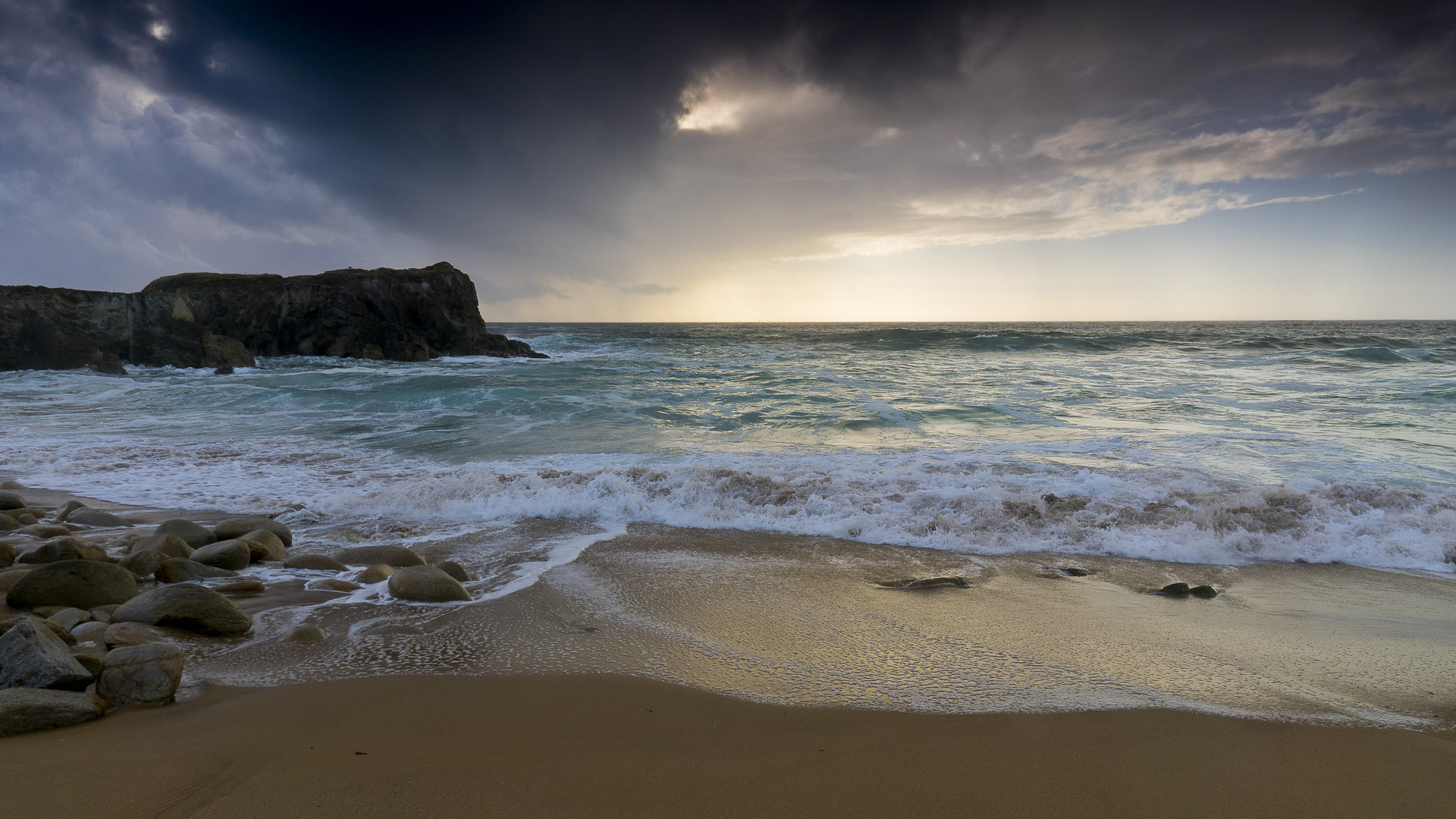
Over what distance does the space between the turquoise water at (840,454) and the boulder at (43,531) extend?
1186mm

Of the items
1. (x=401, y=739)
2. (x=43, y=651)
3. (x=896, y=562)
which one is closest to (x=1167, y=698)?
(x=896, y=562)

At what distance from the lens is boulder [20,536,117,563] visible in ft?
14.2

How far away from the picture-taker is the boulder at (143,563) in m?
4.31

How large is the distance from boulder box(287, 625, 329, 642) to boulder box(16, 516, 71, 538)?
349 centimetres

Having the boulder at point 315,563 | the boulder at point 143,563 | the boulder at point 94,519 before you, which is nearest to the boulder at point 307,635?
the boulder at point 315,563

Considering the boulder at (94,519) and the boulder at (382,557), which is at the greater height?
the boulder at (94,519)

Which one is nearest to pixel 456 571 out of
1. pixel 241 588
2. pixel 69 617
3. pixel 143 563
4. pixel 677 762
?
pixel 241 588

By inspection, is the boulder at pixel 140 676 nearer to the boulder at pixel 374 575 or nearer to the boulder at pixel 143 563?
the boulder at pixel 374 575

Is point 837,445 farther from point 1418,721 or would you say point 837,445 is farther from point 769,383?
point 769,383

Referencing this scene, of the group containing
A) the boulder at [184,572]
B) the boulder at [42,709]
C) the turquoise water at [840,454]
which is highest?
the boulder at [42,709]

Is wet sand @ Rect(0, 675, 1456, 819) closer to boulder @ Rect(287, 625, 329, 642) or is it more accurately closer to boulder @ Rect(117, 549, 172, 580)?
boulder @ Rect(287, 625, 329, 642)

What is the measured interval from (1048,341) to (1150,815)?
4298cm

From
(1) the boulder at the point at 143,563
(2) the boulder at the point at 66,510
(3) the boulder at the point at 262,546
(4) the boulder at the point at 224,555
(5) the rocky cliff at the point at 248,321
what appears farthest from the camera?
(5) the rocky cliff at the point at 248,321

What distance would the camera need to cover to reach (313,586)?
14.2 ft
